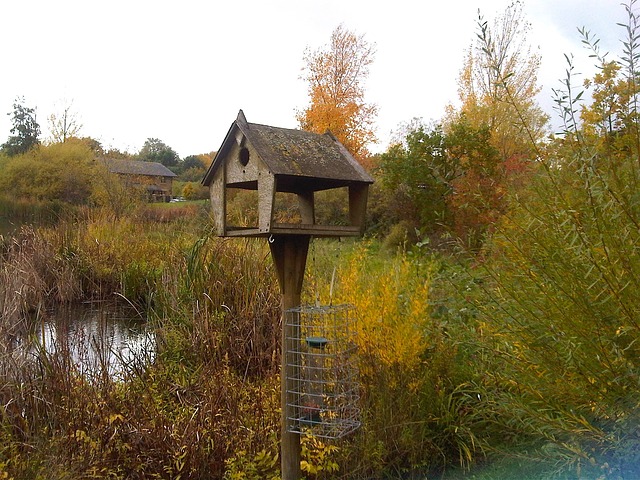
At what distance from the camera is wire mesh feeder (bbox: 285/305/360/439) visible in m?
2.80

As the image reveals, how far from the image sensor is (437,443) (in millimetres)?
3475

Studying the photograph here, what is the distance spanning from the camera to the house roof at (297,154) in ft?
8.68

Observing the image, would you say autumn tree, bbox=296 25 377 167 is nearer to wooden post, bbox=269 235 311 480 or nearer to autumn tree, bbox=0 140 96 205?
autumn tree, bbox=0 140 96 205

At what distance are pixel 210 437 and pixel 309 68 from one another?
17817mm

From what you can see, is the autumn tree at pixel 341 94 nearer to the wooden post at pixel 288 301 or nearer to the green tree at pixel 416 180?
the green tree at pixel 416 180

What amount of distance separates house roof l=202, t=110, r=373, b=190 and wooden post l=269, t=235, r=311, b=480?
0.35 metres

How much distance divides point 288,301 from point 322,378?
1.55ft

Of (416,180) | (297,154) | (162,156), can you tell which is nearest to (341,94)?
(416,180)

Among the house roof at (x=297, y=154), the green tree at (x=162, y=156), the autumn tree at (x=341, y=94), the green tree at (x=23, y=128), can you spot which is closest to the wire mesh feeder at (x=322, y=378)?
the house roof at (x=297, y=154)

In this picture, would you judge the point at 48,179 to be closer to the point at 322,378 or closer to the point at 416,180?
the point at 416,180

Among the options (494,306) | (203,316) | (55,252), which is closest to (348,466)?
(494,306)

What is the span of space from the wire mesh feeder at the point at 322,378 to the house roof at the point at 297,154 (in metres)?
0.70

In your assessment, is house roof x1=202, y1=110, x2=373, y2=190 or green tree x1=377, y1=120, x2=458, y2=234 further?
green tree x1=377, y1=120, x2=458, y2=234

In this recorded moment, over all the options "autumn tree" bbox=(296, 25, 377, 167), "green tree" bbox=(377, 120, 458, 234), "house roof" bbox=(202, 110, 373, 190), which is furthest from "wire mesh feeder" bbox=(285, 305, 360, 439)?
"autumn tree" bbox=(296, 25, 377, 167)
